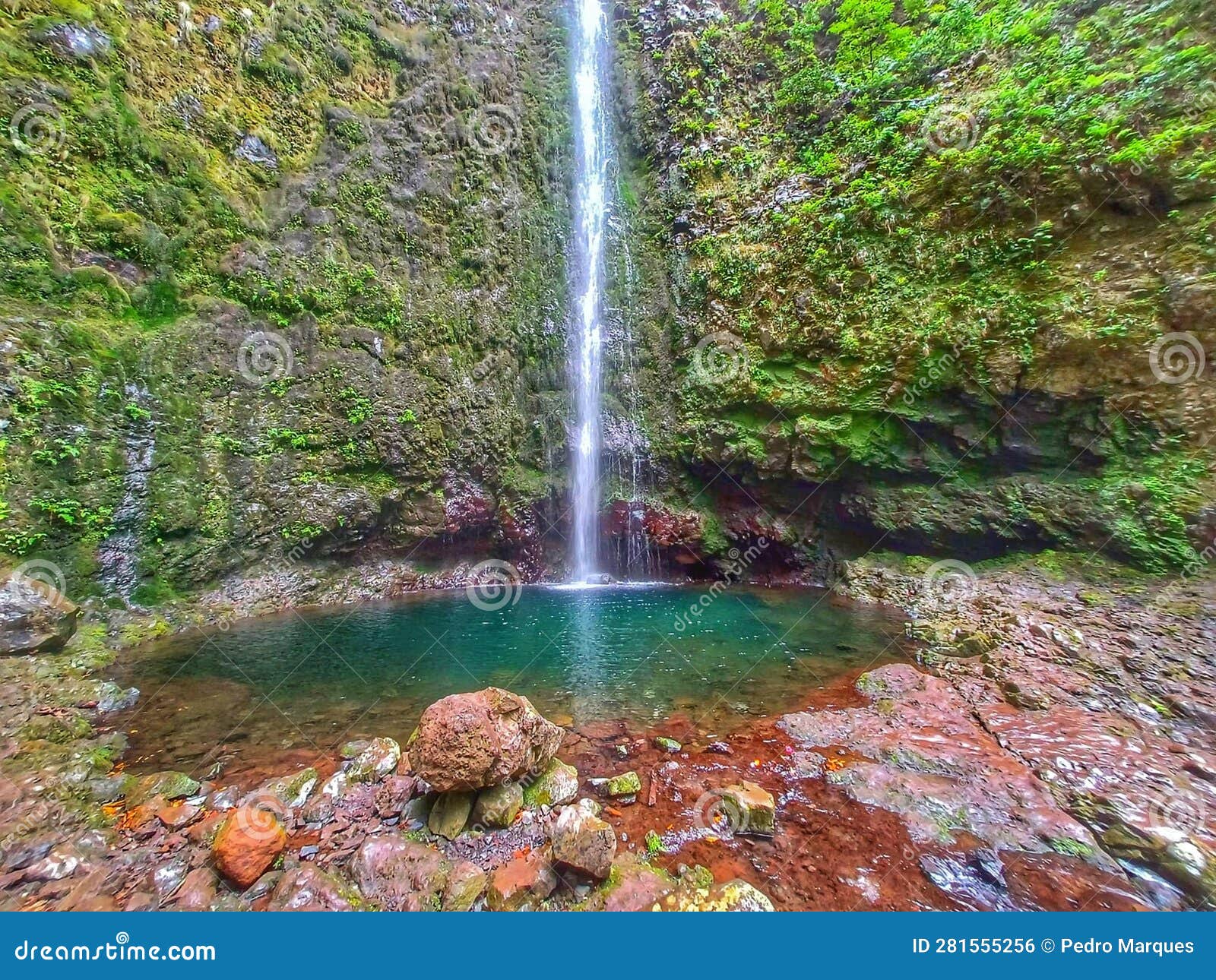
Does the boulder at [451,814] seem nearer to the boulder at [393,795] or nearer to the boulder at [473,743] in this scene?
the boulder at [473,743]

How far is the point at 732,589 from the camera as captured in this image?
12.2 meters

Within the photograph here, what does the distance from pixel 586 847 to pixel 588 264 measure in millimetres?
14904

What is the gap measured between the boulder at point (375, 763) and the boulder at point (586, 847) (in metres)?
1.80

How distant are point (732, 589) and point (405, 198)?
43.3 ft

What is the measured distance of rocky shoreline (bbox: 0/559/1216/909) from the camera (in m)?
2.85

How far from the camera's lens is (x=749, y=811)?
11.2 feet

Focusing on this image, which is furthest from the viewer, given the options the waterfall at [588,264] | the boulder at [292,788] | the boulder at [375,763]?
the waterfall at [588,264]

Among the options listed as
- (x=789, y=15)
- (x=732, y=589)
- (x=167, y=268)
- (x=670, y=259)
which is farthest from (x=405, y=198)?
(x=732, y=589)

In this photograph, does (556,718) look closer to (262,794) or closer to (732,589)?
(262,794)
